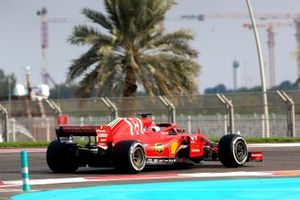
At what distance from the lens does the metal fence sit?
33531 mm

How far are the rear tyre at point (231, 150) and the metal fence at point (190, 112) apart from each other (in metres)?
14.9

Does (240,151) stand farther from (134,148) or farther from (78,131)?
(78,131)

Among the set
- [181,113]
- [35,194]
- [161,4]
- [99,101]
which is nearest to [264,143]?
[181,113]

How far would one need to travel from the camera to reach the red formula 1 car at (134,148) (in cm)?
1652

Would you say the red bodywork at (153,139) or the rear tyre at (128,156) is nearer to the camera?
the rear tyre at (128,156)

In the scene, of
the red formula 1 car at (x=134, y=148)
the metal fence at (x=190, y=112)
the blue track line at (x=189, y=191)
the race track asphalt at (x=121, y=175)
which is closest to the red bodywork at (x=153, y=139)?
the red formula 1 car at (x=134, y=148)

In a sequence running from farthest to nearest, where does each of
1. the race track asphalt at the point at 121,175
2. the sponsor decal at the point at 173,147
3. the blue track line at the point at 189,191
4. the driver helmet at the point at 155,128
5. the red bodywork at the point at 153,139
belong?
the driver helmet at the point at 155,128 < the sponsor decal at the point at 173,147 < the red bodywork at the point at 153,139 < the race track asphalt at the point at 121,175 < the blue track line at the point at 189,191

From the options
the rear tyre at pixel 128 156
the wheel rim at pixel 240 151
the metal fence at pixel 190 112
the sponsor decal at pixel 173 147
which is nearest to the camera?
the rear tyre at pixel 128 156

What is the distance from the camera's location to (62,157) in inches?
679

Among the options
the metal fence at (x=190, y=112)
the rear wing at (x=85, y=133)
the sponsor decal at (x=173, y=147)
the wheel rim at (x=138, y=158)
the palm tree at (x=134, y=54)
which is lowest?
the wheel rim at (x=138, y=158)

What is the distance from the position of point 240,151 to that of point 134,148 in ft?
9.94

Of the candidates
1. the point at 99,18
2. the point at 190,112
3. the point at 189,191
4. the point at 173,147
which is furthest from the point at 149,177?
the point at 99,18

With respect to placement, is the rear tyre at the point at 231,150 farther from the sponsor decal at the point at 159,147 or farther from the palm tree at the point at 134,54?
the palm tree at the point at 134,54

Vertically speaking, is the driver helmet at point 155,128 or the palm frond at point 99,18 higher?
the palm frond at point 99,18
